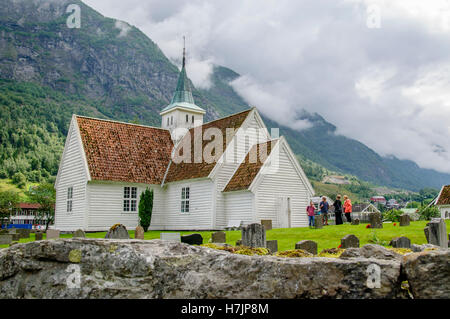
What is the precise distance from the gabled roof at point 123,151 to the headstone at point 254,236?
73.6ft

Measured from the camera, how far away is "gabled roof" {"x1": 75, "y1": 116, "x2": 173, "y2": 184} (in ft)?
111

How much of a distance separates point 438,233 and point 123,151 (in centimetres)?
2779

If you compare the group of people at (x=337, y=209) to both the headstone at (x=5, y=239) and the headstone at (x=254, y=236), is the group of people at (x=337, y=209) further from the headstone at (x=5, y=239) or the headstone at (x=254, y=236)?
the headstone at (x=5, y=239)

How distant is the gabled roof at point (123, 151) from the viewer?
3372cm

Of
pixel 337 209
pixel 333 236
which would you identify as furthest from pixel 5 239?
pixel 337 209

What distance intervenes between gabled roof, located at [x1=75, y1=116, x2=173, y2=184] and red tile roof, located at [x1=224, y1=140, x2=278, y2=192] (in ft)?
26.0

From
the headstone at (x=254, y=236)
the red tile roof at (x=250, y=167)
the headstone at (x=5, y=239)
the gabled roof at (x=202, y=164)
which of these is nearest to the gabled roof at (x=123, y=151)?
the gabled roof at (x=202, y=164)

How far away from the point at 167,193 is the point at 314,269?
32.3 metres

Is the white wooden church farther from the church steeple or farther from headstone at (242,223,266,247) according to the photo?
headstone at (242,223,266,247)

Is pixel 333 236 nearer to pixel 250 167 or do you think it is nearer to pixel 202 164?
pixel 250 167

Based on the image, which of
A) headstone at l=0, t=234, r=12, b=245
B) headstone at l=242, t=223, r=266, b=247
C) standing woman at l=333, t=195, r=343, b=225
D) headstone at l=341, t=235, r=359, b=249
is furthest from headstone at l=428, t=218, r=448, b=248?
headstone at l=0, t=234, r=12, b=245

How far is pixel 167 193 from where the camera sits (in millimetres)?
35906
